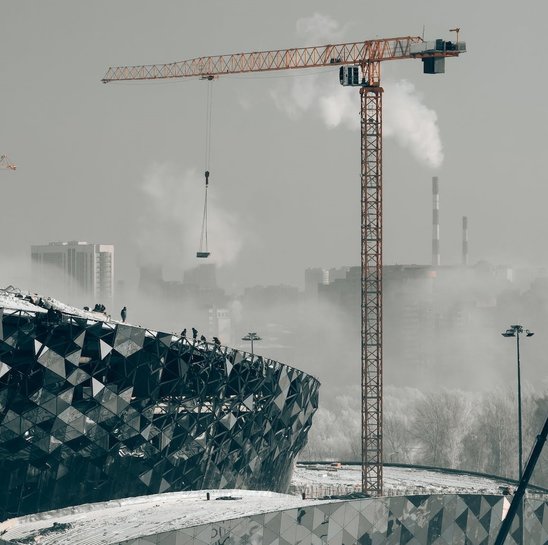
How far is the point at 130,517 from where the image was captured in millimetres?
118312

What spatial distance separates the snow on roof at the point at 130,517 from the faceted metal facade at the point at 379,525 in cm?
159

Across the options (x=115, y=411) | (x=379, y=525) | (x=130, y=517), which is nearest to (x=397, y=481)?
(x=115, y=411)

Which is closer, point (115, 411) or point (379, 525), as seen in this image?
point (379, 525)

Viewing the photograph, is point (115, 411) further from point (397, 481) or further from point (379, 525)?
point (397, 481)

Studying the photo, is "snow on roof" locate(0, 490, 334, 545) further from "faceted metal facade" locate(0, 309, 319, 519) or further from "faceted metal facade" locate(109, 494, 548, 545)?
"faceted metal facade" locate(0, 309, 319, 519)

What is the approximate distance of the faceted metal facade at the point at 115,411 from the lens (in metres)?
124

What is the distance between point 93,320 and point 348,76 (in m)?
71.3

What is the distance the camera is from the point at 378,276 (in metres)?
184

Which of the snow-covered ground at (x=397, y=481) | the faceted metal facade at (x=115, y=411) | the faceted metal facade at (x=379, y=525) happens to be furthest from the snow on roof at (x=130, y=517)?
the snow-covered ground at (x=397, y=481)

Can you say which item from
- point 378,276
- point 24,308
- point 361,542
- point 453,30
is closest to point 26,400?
point 24,308

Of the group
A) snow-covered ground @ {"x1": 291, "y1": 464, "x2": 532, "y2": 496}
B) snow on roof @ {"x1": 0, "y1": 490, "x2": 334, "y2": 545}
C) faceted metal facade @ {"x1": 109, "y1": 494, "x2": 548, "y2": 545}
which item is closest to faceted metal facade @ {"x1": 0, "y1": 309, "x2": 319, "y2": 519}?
snow on roof @ {"x1": 0, "y1": 490, "x2": 334, "y2": 545}

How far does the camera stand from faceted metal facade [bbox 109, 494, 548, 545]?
11031 centimetres

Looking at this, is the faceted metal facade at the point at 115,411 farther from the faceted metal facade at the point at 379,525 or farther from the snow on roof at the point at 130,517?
the faceted metal facade at the point at 379,525

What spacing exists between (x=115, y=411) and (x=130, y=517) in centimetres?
1340
